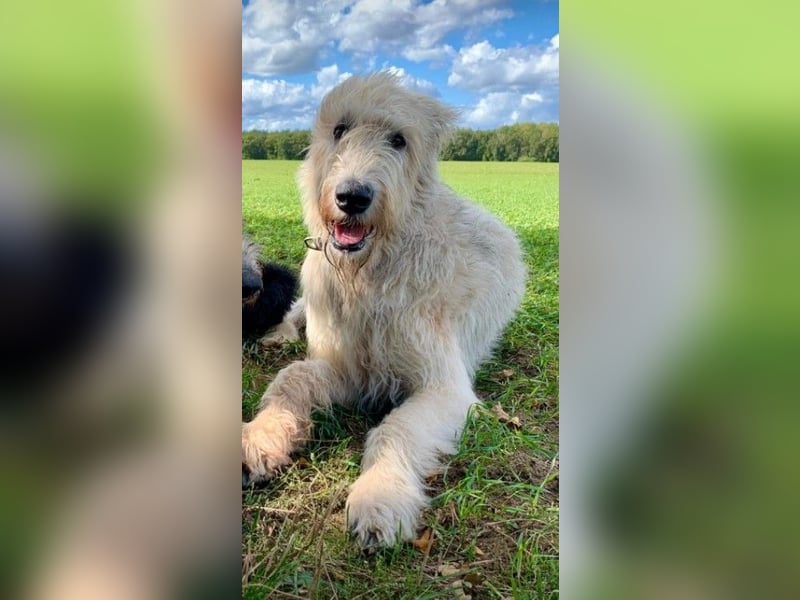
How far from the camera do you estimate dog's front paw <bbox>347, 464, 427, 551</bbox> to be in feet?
6.02

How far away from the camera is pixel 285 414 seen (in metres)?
2.05

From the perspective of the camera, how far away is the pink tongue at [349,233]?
2.00 m

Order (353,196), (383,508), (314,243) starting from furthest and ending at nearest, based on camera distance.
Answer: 1. (314,243)
2. (353,196)
3. (383,508)

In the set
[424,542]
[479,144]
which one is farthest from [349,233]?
[424,542]

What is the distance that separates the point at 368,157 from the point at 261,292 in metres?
0.56
